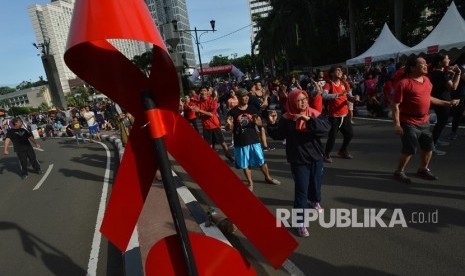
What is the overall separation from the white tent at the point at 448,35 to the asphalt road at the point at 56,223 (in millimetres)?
12536

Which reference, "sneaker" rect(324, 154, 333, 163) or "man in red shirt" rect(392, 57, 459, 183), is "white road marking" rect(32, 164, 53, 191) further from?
"man in red shirt" rect(392, 57, 459, 183)

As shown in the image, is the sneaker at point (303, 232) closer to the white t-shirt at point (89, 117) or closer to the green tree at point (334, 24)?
the white t-shirt at point (89, 117)

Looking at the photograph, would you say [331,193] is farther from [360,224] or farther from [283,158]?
[283,158]

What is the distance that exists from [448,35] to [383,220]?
12548 millimetres

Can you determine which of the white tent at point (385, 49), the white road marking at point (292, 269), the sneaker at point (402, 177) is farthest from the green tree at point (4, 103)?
the white road marking at point (292, 269)

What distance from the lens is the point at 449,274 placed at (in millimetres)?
2979

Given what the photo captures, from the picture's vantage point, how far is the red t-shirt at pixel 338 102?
6516mm

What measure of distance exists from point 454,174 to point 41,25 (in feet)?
406

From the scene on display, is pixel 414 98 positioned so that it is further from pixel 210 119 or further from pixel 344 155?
pixel 210 119

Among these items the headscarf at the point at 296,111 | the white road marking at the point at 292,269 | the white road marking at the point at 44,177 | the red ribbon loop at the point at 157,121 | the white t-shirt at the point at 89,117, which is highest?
the red ribbon loop at the point at 157,121

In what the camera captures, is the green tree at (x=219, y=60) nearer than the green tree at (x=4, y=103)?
No

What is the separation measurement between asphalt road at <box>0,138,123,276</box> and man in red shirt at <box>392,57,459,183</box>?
13.3 feet

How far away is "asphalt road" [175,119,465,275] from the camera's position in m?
3.26

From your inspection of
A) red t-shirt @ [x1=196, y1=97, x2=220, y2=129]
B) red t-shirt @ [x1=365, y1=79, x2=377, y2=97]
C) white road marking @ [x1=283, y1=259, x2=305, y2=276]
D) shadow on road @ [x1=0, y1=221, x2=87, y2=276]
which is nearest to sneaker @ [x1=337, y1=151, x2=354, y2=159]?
red t-shirt @ [x1=196, y1=97, x2=220, y2=129]
